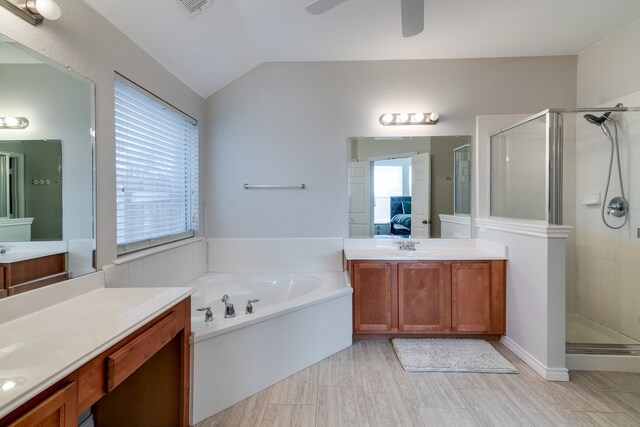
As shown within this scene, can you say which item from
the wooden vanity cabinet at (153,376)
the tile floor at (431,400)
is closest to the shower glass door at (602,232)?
the tile floor at (431,400)

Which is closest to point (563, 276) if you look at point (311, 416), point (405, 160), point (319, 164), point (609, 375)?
point (609, 375)

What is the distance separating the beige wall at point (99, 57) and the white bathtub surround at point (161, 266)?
0.11m

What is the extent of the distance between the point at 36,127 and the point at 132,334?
3.38ft

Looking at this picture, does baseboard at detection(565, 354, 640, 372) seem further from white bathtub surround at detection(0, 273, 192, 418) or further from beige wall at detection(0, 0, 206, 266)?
beige wall at detection(0, 0, 206, 266)

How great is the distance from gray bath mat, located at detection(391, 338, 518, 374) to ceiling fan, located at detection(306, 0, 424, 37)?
91.5 inches

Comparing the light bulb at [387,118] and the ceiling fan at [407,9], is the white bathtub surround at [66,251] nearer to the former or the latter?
the ceiling fan at [407,9]

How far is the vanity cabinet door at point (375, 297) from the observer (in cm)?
254

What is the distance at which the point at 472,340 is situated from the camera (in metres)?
2.59

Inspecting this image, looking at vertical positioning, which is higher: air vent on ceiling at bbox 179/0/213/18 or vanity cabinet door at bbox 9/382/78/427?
air vent on ceiling at bbox 179/0/213/18

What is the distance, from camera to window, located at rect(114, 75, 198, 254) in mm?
1947

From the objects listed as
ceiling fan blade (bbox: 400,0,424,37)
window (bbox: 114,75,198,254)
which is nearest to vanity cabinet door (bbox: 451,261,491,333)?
ceiling fan blade (bbox: 400,0,424,37)

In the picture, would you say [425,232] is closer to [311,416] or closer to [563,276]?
[563,276]

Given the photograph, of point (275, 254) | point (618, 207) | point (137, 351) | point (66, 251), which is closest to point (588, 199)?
point (618, 207)

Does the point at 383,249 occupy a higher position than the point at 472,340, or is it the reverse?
the point at 383,249
